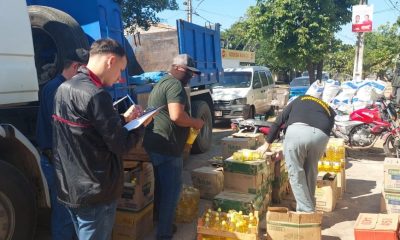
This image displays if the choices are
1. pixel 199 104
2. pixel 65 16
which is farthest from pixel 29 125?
pixel 199 104

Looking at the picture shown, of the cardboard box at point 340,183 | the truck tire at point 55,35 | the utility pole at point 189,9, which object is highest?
the utility pole at point 189,9

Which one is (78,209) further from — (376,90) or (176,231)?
(376,90)

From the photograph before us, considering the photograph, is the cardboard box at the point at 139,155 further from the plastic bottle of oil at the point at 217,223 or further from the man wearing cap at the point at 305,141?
the man wearing cap at the point at 305,141

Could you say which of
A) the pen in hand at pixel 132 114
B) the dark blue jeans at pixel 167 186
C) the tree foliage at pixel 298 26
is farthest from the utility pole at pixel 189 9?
the pen in hand at pixel 132 114

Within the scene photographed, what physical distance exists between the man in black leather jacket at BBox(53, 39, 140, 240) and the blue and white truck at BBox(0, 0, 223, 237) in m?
1.05

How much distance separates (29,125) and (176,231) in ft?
6.44

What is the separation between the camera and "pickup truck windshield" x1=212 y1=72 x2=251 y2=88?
39.2 feet

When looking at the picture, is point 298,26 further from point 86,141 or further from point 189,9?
point 86,141

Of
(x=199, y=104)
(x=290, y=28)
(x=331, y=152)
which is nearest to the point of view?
(x=331, y=152)

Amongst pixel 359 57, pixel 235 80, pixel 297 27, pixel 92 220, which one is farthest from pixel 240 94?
pixel 92 220

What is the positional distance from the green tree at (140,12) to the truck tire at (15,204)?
7.23 meters

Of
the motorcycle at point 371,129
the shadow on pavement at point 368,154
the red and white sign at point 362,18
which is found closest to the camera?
the motorcycle at point 371,129

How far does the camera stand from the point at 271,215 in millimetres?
3836

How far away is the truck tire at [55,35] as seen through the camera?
4023 millimetres
